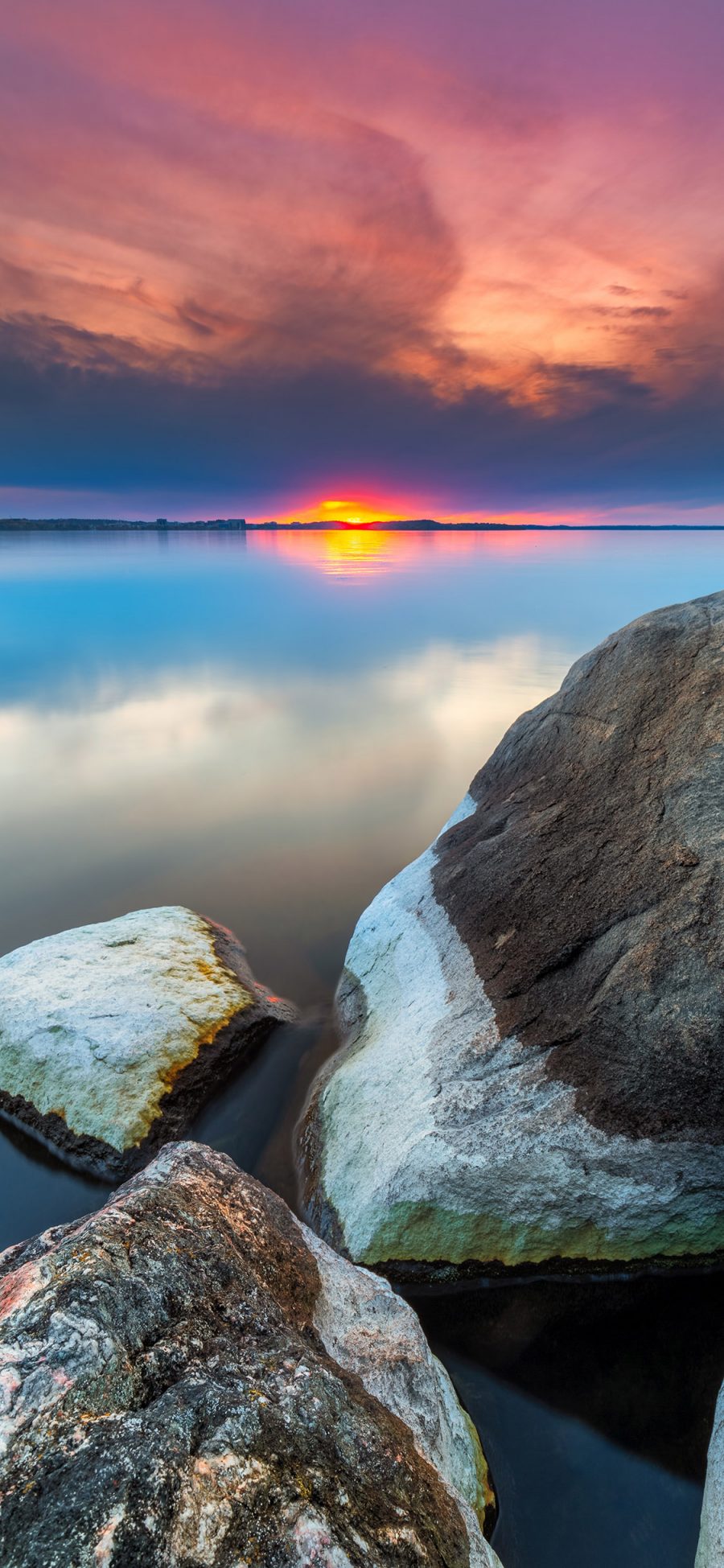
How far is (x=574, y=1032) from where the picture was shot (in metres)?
6.13

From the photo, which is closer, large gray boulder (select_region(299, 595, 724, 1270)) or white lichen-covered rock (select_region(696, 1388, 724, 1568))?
white lichen-covered rock (select_region(696, 1388, 724, 1568))

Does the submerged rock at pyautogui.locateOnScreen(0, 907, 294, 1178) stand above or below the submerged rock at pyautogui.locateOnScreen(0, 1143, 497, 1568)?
below

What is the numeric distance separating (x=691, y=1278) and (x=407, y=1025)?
3.19 m

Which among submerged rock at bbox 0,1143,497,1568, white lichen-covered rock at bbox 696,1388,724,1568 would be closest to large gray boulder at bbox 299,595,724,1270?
white lichen-covered rock at bbox 696,1388,724,1568

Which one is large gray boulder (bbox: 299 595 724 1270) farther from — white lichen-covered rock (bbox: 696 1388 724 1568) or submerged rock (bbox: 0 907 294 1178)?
submerged rock (bbox: 0 907 294 1178)

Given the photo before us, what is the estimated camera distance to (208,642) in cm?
4809

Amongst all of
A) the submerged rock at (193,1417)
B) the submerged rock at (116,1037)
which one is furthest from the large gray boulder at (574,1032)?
the submerged rock at (193,1417)

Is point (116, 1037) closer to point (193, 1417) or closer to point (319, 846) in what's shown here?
point (193, 1417)

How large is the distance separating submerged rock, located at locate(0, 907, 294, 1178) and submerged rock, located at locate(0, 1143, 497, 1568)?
12.7ft

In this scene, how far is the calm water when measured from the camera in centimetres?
508

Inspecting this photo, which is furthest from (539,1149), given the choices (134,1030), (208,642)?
(208,642)

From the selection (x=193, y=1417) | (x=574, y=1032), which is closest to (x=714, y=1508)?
(x=574, y=1032)

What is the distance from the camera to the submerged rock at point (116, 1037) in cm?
771

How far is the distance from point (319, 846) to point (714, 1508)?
505 inches
